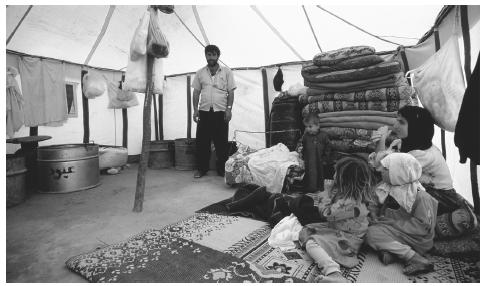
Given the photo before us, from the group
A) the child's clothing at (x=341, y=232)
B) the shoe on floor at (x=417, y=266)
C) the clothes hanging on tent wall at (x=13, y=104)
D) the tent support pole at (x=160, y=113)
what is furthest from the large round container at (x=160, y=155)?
the shoe on floor at (x=417, y=266)

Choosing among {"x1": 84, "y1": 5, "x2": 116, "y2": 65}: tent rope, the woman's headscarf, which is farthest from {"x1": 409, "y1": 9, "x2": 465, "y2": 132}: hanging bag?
{"x1": 84, "y1": 5, "x2": 116, "y2": 65}: tent rope

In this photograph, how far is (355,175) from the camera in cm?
179

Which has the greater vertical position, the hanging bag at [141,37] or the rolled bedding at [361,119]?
the hanging bag at [141,37]

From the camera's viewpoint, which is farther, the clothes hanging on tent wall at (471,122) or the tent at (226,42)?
the tent at (226,42)

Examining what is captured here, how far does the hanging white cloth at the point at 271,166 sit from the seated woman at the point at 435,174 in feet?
4.70

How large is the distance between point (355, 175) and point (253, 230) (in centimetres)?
101

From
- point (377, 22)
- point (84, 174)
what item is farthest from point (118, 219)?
point (377, 22)

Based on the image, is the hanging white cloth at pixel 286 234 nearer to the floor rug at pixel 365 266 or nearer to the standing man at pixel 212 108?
the floor rug at pixel 365 266

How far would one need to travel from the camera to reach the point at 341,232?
1843mm

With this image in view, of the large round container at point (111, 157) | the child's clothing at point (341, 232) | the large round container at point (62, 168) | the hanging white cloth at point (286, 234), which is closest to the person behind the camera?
the child's clothing at point (341, 232)

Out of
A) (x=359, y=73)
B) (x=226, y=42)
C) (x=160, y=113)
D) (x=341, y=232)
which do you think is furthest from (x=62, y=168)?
(x=359, y=73)

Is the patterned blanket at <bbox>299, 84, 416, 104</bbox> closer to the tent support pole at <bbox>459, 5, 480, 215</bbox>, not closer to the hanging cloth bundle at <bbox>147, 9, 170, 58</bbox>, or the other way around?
the tent support pole at <bbox>459, 5, 480, 215</bbox>

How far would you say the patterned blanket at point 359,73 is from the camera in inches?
116

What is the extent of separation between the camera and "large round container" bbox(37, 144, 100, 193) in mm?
3664
